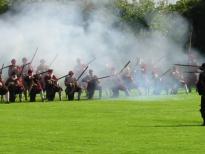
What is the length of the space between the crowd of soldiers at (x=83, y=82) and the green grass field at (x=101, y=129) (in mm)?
3734

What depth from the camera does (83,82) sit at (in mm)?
40625

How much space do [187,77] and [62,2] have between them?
30.7 ft

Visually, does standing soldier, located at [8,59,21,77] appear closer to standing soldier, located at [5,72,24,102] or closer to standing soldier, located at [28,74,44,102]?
standing soldier, located at [5,72,24,102]

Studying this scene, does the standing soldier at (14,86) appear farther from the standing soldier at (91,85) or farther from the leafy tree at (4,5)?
the leafy tree at (4,5)

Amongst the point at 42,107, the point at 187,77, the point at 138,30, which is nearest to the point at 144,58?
the point at 138,30

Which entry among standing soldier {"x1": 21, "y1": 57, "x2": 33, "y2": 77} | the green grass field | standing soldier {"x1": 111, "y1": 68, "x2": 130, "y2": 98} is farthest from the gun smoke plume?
the green grass field

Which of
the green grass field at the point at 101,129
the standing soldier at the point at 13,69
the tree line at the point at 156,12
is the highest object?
the tree line at the point at 156,12

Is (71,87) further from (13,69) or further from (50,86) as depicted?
(13,69)

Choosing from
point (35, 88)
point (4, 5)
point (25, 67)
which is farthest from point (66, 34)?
point (4, 5)

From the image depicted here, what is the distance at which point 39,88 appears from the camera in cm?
3691

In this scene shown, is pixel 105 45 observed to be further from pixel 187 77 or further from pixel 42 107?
pixel 42 107

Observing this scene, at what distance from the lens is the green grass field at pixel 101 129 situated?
18844 millimetres

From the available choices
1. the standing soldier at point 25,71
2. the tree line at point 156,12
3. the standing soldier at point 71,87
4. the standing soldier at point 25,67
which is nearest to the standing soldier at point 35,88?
the standing soldier at point 25,71

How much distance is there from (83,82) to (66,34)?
14.4 ft
